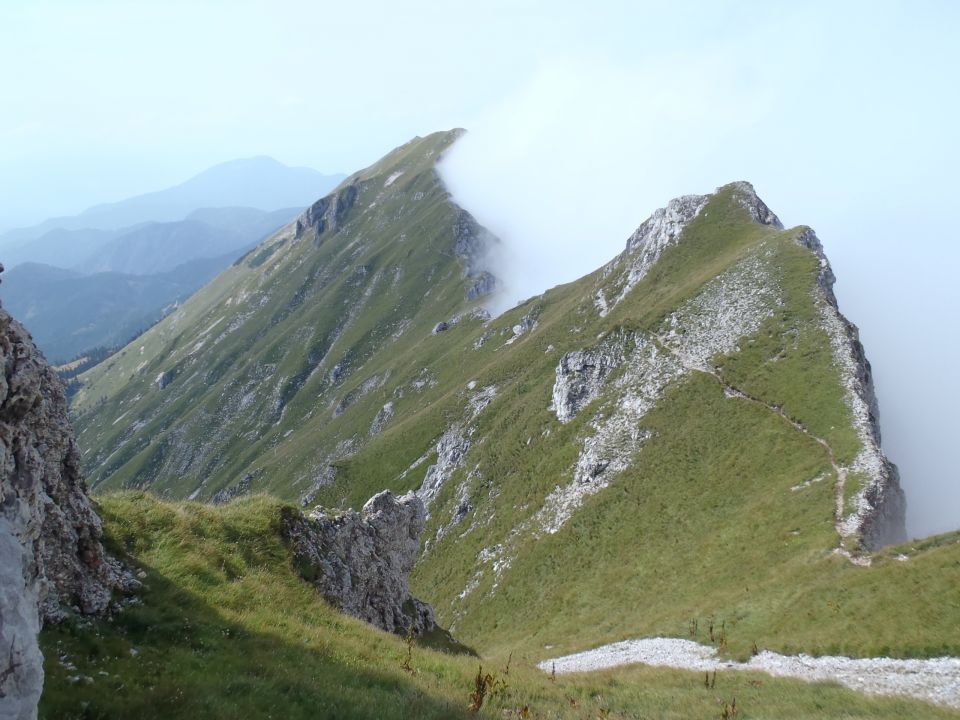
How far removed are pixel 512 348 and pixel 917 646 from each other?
11142 centimetres

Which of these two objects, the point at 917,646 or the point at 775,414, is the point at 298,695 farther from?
the point at 775,414

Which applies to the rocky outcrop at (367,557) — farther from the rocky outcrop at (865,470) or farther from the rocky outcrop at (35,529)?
the rocky outcrop at (865,470)

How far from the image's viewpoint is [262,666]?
14391 mm

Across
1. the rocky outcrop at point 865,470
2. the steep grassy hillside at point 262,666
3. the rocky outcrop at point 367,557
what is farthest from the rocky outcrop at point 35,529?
the rocky outcrop at point 865,470

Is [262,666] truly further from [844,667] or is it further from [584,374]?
[584,374]

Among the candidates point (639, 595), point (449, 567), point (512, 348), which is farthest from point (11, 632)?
point (512, 348)

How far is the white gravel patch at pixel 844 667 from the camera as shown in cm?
1959

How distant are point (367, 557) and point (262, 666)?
1511 cm

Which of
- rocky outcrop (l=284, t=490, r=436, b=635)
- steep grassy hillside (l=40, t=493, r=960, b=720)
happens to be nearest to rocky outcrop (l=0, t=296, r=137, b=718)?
steep grassy hillside (l=40, t=493, r=960, b=720)

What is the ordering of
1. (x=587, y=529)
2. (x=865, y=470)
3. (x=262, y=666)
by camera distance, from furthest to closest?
(x=587, y=529) < (x=865, y=470) < (x=262, y=666)

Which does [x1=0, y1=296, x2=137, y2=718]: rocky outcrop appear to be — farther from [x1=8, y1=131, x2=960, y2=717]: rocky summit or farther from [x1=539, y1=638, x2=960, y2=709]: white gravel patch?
[x1=539, y1=638, x2=960, y2=709]: white gravel patch

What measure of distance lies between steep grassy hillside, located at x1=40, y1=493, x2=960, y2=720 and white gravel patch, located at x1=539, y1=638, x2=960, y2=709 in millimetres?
1435

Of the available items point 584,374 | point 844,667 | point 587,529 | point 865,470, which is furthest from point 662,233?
point 844,667

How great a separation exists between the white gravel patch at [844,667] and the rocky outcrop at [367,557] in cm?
886
